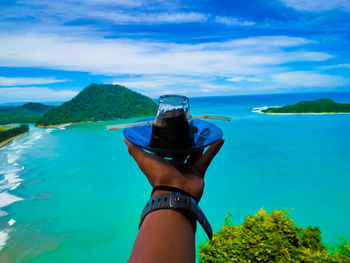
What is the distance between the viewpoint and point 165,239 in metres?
0.86

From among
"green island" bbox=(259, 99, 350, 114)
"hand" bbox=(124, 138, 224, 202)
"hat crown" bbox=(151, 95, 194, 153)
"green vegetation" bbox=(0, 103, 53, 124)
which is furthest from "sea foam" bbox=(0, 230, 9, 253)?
"green island" bbox=(259, 99, 350, 114)

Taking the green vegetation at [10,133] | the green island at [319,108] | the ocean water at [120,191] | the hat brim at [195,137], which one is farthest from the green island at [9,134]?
the green island at [319,108]

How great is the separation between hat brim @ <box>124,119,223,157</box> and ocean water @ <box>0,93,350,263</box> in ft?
46.9

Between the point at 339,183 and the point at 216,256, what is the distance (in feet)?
80.4

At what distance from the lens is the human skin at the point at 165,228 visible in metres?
0.82

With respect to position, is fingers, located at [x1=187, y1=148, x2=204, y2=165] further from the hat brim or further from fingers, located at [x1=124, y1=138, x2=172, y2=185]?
fingers, located at [x1=124, y1=138, x2=172, y2=185]

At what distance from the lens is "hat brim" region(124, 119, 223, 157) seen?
142 centimetres

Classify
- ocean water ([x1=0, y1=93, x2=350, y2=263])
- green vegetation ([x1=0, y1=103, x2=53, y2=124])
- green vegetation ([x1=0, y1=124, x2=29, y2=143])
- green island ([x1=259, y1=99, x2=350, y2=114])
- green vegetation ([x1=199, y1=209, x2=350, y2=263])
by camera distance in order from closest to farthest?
green vegetation ([x1=199, y1=209, x2=350, y2=263]) < ocean water ([x1=0, y1=93, x2=350, y2=263]) < green vegetation ([x1=0, y1=124, x2=29, y2=143]) < green island ([x1=259, y1=99, x2=350, y2=114]) < green vegetation ([x1=0, y1=103, x2=53, y2=124])

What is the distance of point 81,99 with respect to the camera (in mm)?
76750

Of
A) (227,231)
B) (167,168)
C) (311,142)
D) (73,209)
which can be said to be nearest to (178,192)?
(167,168)

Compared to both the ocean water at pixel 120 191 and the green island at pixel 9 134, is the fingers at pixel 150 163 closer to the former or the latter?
the ocean water at pixel 120 191

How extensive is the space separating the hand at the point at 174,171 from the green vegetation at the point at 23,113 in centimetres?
8324

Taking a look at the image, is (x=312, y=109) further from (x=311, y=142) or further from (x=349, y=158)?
(x=349, y=158)

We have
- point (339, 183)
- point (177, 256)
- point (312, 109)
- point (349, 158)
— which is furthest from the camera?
point (312, 109)
